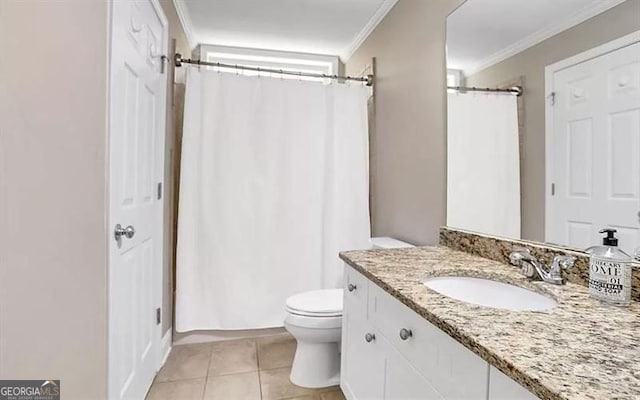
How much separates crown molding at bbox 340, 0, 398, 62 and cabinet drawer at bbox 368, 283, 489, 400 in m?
2.15

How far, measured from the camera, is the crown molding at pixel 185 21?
2459 millimetres

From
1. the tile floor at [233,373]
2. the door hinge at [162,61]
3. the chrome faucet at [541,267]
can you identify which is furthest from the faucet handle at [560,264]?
the door hinge at [162,61]

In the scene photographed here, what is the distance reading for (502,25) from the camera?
1.48 meters

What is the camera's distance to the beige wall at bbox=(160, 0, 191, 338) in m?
2.23

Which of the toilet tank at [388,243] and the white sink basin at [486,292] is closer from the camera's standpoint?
the white sink basin at [486,292]

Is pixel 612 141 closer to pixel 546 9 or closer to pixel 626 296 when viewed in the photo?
pixel 626 296

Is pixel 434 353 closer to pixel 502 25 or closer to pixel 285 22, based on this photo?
pixel 502 25

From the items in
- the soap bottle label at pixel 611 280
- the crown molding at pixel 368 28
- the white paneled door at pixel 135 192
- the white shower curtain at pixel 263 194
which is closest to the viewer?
the soap bottle label at pixel 611 280

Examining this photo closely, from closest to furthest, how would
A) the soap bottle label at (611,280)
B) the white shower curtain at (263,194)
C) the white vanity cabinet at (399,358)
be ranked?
the white vanity cabinet at (399,358) → the soap bottle label at (611,280) → the white shower curtain at (263,194)

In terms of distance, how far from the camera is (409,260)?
1448mm

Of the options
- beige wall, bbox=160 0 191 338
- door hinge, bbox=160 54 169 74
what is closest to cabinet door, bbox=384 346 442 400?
beige wall, bbox=160 0 191 338

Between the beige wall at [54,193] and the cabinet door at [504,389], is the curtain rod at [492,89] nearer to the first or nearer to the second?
the cabinet door at [504,389]

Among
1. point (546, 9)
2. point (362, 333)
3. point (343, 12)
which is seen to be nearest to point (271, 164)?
point (343, 12)

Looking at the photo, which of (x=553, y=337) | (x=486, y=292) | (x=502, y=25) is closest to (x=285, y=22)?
(x=502, y=25)
